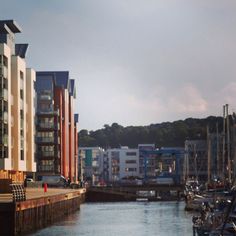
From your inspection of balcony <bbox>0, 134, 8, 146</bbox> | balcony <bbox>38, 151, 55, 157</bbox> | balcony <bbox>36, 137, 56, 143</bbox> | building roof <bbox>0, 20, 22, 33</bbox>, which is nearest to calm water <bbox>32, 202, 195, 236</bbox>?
balcony <bbox>0, 134, 8, 146</bbox>

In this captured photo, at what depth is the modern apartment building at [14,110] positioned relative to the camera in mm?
104688

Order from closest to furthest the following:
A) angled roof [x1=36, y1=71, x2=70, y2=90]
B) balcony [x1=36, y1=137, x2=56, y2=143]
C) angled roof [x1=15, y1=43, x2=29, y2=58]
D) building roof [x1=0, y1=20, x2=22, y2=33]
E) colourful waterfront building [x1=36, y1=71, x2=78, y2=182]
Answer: building roof [x1=0, y1=20, x2=22, y2=33]
angled roof [x1=15, y1=43, x2=29, y2=58]
balcony [x1=36, y1=137, x2=56, y2=143]
colourful waterfront building [x1=36, y1=71, x2=78, y2=182]
angled roof [x1=36, y1=71, x2=70, y2=90]

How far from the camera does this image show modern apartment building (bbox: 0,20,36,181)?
105 meters

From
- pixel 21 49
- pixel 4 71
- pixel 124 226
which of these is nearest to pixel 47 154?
pixel 21 49

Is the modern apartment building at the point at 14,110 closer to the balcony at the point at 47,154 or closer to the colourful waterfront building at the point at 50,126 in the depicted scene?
the balcony at the point at 47,154

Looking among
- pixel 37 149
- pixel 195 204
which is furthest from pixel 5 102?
pixel 37 149

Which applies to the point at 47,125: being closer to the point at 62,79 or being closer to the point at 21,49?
the point at 62,79

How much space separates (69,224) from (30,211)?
16637 millimetres

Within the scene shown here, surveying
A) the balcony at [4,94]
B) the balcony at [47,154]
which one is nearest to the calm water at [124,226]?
the balcony at [4,94]

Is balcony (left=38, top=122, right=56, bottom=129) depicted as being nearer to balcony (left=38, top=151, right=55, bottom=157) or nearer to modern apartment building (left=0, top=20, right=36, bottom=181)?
balcony (left=38, top=151, right=55, bottom=157)

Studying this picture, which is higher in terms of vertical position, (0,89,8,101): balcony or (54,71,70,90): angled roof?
(54,71,70,90): angled roof

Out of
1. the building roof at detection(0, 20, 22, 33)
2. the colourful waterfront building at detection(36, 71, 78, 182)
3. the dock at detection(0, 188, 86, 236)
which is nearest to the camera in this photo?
the dock at detection(0, 188, 86, 236)

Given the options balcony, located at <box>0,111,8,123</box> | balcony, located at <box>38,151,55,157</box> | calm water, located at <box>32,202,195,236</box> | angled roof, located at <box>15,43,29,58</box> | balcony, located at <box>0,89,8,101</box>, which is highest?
angled roof, located at <box>15,43,29,58</box>

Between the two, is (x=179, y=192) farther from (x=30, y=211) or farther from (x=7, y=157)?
(x=30, y=211)
